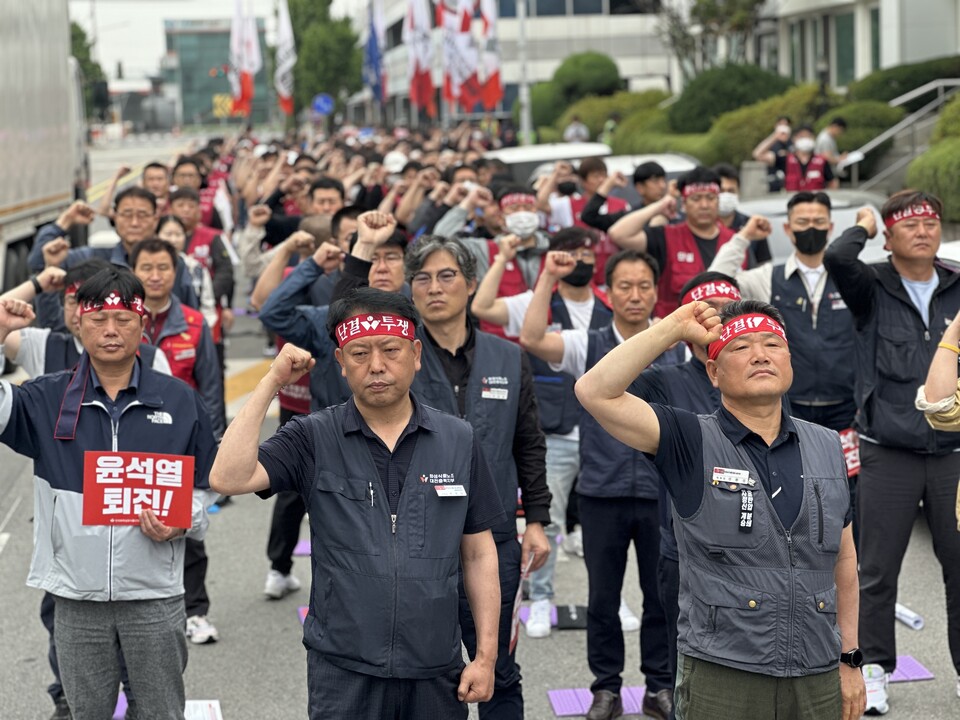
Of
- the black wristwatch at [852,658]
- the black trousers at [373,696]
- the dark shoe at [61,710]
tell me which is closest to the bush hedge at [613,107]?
the dark shoe at [61,710]

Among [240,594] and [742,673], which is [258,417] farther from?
[240,594]

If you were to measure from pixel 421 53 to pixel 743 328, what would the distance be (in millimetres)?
33407

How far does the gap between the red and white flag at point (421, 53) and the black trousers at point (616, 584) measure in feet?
101

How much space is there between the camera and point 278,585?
8.28 metres

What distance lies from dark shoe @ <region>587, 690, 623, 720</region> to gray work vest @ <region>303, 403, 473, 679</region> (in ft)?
6.73

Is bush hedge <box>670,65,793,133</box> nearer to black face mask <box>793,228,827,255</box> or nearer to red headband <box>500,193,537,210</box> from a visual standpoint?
red headband <box>500,193,537,210</box>

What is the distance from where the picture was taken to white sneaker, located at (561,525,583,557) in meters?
9.06

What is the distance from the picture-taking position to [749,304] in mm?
4582

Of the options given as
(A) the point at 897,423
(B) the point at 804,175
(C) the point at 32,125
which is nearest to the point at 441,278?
(A) the point at 897,423

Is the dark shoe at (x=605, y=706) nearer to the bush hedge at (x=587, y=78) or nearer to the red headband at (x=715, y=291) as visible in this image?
the red headband at (x=715, y=291)

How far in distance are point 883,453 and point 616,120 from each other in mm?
35996

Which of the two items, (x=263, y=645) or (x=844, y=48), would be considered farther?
(x=844, y=48)

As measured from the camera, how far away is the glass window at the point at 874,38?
33750mm

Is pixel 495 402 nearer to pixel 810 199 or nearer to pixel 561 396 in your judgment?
pixel 561 396
